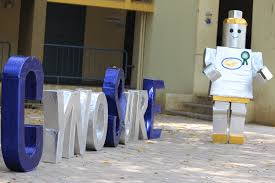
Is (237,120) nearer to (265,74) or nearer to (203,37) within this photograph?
(265,74)

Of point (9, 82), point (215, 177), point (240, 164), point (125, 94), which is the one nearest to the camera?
point (9, 82)

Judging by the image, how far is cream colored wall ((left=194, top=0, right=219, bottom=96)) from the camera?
15.9 metres

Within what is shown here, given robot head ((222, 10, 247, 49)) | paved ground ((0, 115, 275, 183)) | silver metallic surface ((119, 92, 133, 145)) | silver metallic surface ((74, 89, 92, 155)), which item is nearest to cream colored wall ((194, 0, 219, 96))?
paved ground ((0, 115, 275, 183))

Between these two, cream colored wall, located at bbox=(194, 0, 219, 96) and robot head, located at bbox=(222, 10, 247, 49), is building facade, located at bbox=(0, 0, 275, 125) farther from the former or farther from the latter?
robot head, located at bbox=(222, 10, 247, 49)

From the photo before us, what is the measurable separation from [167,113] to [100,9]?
4.79m

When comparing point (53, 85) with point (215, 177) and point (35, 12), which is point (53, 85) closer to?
point (35, 12)

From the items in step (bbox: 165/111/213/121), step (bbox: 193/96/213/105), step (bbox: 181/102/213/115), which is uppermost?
step (bbox: 193/96/213/105)

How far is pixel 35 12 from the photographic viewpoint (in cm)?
1535

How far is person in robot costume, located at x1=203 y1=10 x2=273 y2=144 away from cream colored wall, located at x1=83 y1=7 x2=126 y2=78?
28.2ft

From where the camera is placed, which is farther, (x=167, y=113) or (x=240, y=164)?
(x=167, y=113)

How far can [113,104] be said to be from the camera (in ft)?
28.7

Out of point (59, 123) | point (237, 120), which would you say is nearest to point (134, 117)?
point (237, 120)

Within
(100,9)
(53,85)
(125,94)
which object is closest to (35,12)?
(53,85)

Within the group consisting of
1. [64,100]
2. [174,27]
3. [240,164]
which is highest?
[174,27]
